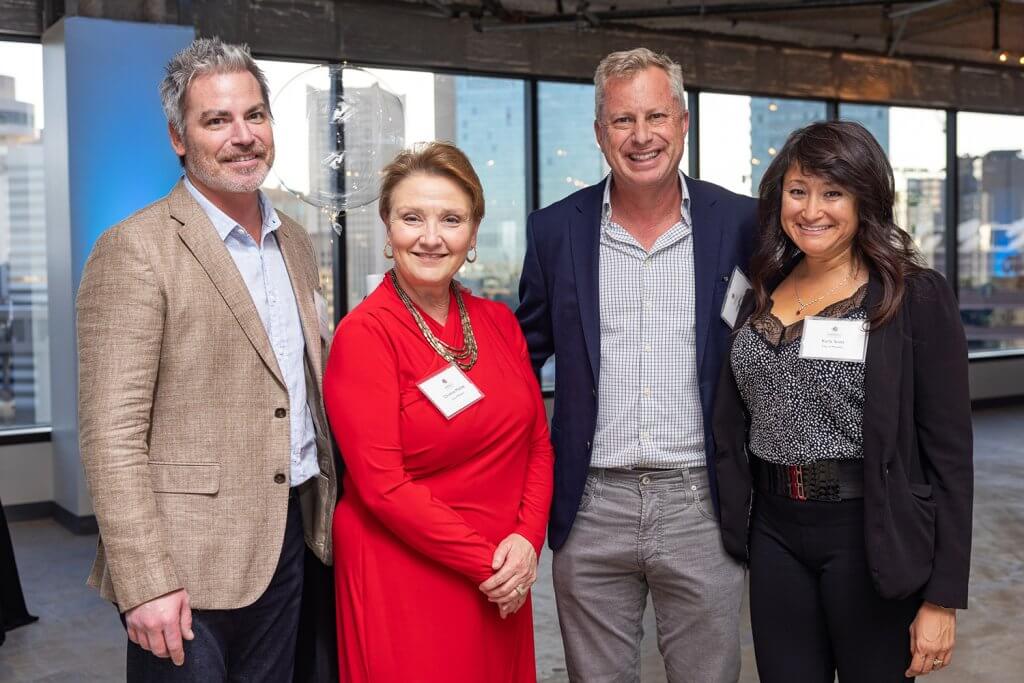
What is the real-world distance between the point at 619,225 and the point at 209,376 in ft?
3.41

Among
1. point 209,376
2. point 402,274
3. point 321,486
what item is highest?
point 402,274

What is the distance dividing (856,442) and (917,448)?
13cm

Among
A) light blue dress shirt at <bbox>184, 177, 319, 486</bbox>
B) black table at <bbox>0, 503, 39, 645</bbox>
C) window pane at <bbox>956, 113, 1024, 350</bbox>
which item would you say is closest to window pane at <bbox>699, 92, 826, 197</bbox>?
window pane at <bbox>956, 113, 1024, 350</bbox>

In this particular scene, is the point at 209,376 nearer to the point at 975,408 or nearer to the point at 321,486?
the point at 321,486

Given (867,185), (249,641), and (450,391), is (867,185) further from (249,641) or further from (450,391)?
(249,641)

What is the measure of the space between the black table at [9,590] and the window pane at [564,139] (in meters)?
5.51

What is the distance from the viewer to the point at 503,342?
216 cm

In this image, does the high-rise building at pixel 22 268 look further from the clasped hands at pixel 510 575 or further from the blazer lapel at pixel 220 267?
the clasped hands at pixel 510 575

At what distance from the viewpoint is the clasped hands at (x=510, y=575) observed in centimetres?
197

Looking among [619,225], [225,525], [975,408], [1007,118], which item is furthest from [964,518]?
[1007,118]

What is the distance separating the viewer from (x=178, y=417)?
68.8 inches

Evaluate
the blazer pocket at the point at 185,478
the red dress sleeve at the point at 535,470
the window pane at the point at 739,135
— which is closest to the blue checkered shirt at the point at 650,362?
the red dress sleeve at the point at 535,470

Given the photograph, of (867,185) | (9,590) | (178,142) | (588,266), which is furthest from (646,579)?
(9,590)

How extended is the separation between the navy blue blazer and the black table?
3.35m
